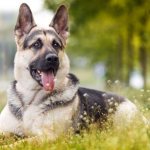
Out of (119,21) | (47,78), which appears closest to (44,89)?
(47,78)

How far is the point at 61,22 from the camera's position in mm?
10547

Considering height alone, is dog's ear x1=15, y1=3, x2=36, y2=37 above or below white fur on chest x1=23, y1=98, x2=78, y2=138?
above

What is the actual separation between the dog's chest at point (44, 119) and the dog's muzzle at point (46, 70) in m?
0.34

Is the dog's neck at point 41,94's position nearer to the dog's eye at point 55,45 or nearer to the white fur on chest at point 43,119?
the white fur on chest at point 43,119

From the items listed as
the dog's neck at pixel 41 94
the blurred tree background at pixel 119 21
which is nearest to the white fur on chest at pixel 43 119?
the dog's neck at pixel 41 94

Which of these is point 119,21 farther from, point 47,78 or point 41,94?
point 47,78

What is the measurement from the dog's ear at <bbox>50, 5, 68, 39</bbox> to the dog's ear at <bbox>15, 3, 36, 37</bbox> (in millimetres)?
364

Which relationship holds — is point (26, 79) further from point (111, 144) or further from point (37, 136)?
point (111, 144)

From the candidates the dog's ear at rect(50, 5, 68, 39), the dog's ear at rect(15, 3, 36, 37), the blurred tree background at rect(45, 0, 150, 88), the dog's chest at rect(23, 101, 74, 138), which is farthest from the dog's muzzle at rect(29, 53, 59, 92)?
the blurred tree background at rect(45, 0, 150, 88)

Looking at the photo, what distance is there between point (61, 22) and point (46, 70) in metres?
1.09

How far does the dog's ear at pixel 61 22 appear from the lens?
412 inches

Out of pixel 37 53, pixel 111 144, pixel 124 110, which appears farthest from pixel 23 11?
pixel 111 144

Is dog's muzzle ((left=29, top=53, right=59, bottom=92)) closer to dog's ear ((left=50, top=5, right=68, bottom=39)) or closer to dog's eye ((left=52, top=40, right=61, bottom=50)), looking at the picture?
dog's eye ((left=52, top=40, right=61, bottom=50))

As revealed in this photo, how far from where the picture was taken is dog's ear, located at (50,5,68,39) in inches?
412
